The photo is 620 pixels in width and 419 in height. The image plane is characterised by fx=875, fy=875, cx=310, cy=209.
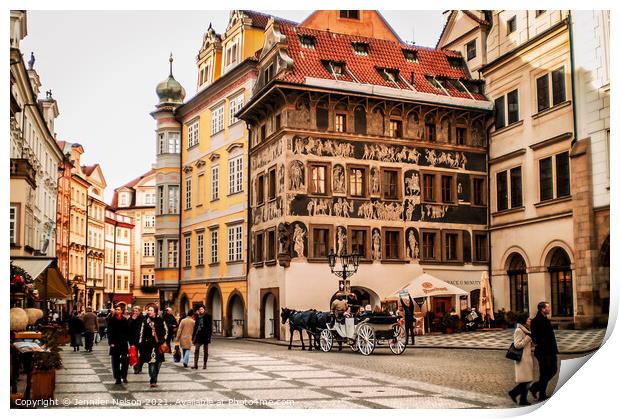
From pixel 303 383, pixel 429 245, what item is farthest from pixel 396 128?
pixel 303 383

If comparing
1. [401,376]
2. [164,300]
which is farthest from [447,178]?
[164,300]

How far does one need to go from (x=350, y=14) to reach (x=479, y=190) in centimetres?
420

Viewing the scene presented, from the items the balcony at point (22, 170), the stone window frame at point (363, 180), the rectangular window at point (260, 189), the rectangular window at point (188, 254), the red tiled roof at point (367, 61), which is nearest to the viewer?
the balcony at point (22, 170)

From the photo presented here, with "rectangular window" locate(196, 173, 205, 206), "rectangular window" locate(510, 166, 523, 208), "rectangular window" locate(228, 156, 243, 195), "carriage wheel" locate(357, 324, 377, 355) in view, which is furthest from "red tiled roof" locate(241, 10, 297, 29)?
"carriage wheel" locate(357, 324, 377, 355)

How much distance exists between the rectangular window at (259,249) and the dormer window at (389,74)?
4.50 meters

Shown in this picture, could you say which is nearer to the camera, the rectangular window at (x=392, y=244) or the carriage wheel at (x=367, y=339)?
the carriage wheel at (x=367, y=339)

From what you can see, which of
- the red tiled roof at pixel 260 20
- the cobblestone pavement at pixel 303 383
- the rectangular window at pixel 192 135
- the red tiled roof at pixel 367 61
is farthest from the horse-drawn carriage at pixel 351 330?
the red tiled roof at pixel 260 20

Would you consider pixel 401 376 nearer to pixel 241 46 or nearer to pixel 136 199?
pixel 136 199

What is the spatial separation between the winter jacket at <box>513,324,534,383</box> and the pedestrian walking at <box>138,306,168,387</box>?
16.6 feet

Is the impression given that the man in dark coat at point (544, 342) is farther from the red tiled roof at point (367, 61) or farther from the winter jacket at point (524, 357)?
the red tiled roof at point (367, 61)

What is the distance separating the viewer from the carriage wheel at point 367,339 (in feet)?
54.3

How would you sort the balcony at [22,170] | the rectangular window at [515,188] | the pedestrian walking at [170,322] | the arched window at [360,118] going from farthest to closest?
the arched window at [360,118], the rectangular window at [515,188], the pedestrian walking at [170,322], the balcony at [22,170]

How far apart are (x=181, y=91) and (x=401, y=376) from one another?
19.2 feet

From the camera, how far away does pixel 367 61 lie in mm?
18422
